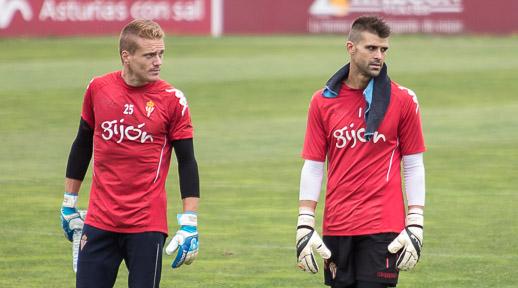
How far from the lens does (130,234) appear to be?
24.6 ft

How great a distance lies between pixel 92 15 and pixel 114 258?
36.2 metres

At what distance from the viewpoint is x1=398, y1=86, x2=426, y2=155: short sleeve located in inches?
295

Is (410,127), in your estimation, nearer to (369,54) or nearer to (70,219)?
(369,54)

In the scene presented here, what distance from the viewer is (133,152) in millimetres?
7559

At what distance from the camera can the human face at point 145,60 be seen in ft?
→ 24.6

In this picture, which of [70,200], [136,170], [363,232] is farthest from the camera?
[70,200]

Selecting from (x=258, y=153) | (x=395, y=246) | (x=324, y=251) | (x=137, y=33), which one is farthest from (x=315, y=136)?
(x=258, y=153)

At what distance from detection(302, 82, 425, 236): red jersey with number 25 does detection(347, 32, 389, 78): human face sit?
0.14 metres

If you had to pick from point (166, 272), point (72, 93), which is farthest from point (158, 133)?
point (72, 93)

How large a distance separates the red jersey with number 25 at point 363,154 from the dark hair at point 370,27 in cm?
30

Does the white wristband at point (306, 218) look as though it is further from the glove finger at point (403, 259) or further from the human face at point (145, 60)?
the human face at point (145, 60)

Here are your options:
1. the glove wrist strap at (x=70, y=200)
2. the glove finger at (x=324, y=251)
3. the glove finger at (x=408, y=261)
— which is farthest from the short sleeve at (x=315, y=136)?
the glove wrist strap at (x=70, y=200)

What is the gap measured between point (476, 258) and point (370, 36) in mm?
4878

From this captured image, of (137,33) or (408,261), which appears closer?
(408,261)
